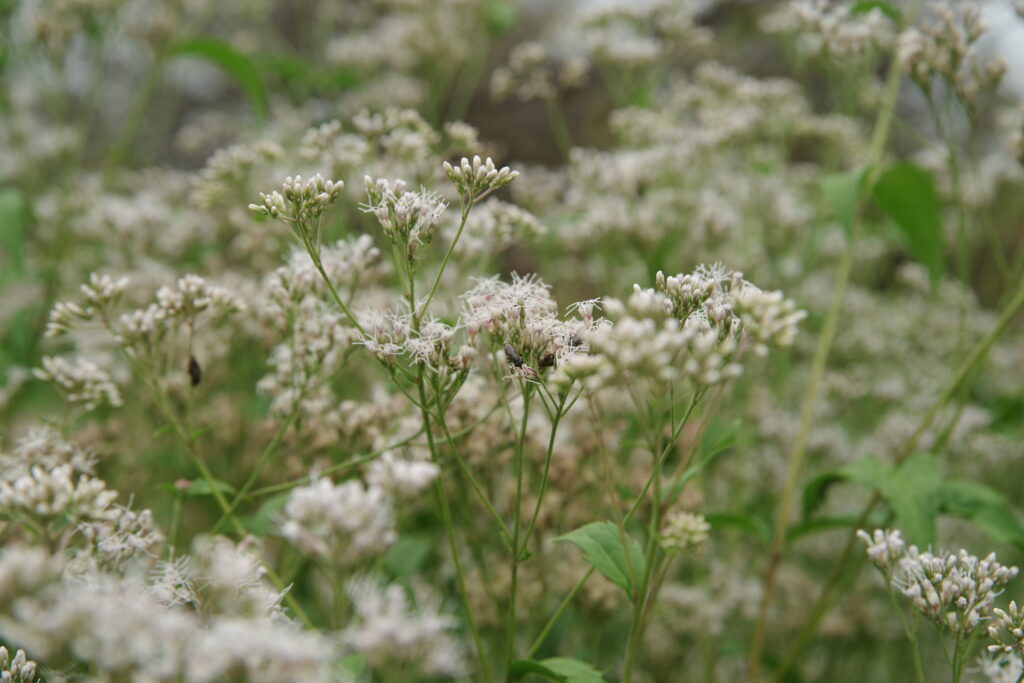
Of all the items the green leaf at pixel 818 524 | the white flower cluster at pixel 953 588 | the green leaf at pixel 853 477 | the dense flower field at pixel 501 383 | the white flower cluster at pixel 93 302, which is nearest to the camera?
the dense flower field at pixel 501 383

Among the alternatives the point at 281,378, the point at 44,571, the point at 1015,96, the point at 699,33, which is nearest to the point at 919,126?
the point at 1015,96

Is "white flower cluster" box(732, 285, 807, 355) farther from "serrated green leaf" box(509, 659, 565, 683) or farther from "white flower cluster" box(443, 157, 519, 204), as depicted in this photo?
"serrated green leaf" box(509, 659, 565, 683)

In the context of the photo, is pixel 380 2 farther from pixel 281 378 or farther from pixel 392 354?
pixel 392 354

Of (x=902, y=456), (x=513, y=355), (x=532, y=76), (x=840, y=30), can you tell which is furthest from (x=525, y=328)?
(x=532, y=76)

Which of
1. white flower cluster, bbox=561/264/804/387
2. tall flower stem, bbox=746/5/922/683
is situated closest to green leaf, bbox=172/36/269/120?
white flower cluster, bbox=561/264/804/387

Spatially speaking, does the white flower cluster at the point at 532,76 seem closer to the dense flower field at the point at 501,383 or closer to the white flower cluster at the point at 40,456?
the dense flower field at the point at 501,383

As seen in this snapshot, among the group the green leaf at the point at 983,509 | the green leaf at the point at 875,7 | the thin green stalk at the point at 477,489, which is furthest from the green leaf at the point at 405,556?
the green leaf at the point at 875,7

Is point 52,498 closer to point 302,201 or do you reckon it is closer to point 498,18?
point 302,201
